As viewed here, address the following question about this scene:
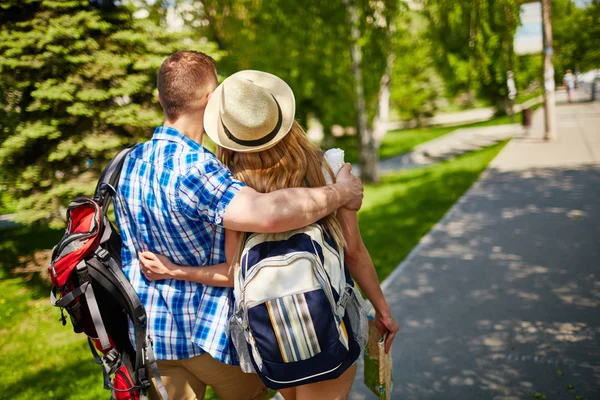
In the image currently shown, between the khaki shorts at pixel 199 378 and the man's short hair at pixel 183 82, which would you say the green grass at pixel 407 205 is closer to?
the khaki shorts at pixel 199 378

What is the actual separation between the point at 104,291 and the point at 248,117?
0.96 metres

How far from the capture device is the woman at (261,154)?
5.99 feet

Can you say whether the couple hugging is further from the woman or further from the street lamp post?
the street lamp post

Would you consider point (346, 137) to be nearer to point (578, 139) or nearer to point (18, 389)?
point (578, 139)

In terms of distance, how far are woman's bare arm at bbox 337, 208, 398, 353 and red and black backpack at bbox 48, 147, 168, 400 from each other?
0.89 metres

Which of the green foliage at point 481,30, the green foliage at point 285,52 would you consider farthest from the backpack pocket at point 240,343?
the green foliage at point 285,52

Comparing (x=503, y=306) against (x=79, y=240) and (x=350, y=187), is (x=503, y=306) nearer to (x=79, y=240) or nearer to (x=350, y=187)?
(x=350, y=187)

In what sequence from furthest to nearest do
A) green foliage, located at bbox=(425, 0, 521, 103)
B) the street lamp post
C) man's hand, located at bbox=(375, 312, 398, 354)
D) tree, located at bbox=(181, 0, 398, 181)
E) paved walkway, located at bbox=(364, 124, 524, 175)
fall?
1. paved walkway, located at bbox=(364, 124, 524, 175)
2. the street lamp post
3. tree, located at bbox=(181, 0, 398, 181)
4. green foliage, located at bbox=(425, 0, 521, 103)
5. man's hand, located at bbox=(375, 312, 398, 354)

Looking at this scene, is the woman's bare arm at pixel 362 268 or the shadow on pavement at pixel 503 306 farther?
the shadow on pavement at pixel 503 306

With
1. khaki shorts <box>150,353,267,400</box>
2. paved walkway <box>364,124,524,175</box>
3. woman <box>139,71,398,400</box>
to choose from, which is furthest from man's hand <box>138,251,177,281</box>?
paved walkway <box>364,124,524,175</box>

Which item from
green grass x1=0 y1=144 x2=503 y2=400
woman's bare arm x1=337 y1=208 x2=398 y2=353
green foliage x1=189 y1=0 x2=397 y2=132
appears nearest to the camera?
woman's bare arm x1=337 y1=208 x2=398 y2=353

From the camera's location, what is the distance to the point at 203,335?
77.2 inches

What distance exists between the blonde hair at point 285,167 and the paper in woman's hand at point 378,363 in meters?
0.61

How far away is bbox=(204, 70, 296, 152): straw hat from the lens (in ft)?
5.94
